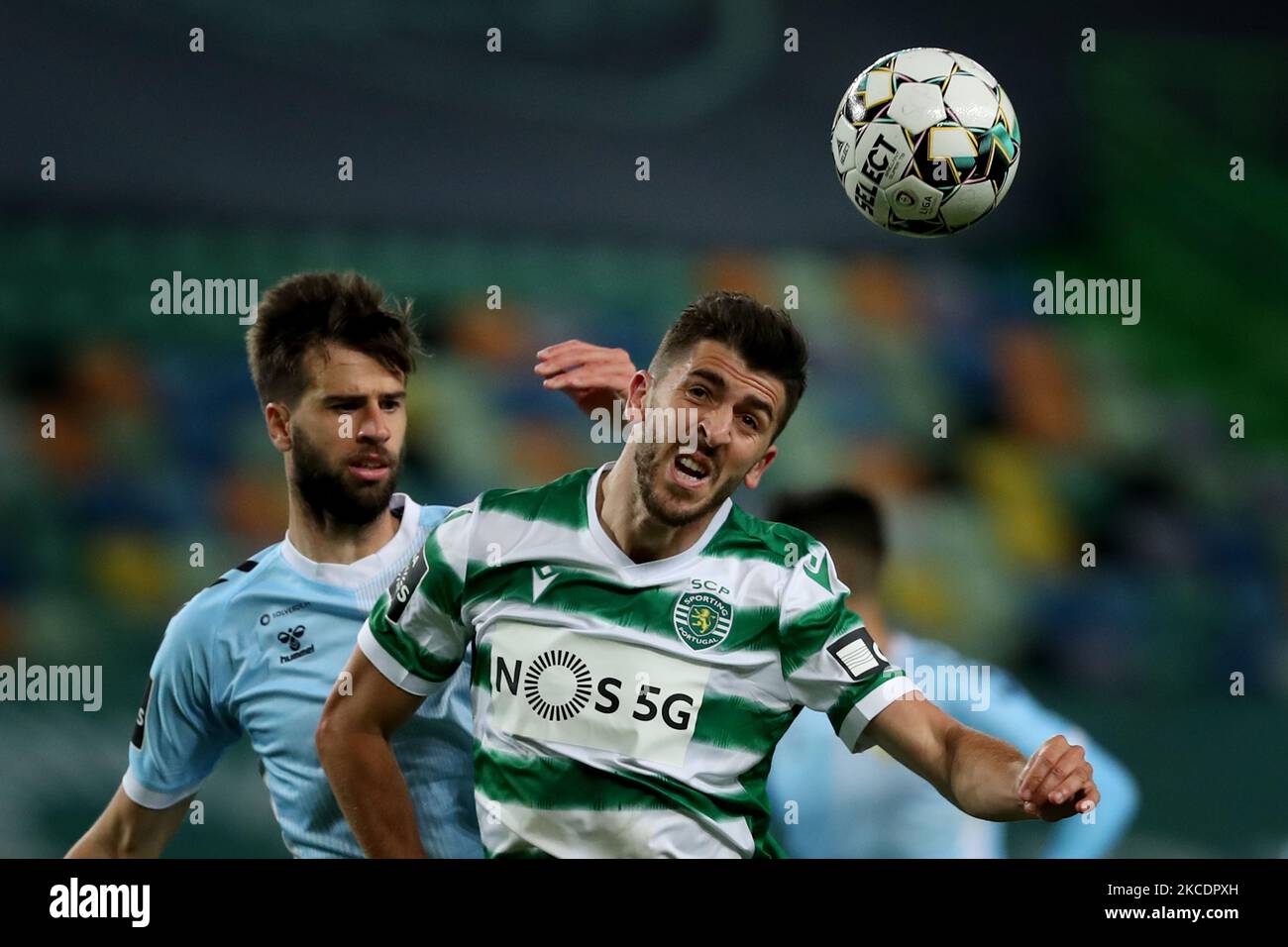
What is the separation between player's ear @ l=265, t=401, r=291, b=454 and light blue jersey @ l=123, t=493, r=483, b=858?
339 mm

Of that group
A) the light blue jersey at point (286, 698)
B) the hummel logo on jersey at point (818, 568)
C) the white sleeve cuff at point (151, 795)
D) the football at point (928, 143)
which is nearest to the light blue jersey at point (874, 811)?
the light blue jersey at point (286, 698)

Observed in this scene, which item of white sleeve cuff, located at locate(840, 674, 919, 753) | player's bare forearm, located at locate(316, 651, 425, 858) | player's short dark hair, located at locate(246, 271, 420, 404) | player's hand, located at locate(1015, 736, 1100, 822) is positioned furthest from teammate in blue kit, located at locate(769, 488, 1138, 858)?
player's hand, located at locate(1015, 736, 1100, 822)

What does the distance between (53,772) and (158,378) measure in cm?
157

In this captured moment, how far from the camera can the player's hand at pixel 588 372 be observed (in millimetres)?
4492

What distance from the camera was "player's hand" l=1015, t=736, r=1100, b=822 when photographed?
3.23 m

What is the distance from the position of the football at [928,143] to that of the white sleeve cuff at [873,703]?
59.2 inches

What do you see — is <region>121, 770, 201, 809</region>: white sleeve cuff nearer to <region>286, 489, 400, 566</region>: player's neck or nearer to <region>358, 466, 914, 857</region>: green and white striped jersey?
<region>286, 489, 400, 566</region>: player's neck

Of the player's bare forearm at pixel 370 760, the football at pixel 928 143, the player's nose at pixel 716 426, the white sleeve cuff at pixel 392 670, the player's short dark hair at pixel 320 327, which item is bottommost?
the player's bare forearm at pixel 370 760

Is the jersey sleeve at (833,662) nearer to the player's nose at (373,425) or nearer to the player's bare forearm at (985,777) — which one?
the player's bare forearm at (985,777)

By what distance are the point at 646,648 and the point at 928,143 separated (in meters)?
1.71

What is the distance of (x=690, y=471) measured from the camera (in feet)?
12.9

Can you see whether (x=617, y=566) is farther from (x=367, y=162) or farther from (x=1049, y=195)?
(x=1049, y=195)

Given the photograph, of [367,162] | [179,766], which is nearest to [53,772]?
[179,766]
